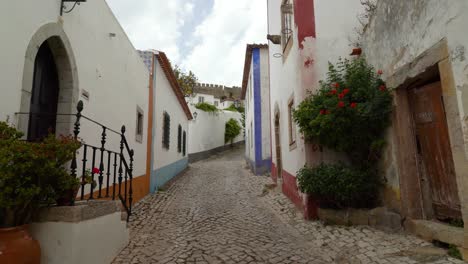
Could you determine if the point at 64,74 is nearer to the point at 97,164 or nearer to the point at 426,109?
the point at 97,164

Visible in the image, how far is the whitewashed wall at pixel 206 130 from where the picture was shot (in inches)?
865

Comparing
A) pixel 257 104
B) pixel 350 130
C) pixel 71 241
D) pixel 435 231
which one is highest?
pixel 257 104

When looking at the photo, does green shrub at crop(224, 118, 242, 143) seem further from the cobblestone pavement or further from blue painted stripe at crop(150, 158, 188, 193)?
the cobblestone pavement

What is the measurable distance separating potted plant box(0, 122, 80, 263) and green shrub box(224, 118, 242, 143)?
2518 cm

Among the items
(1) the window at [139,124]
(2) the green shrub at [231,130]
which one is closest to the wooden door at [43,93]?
(1) the window at [139,124]

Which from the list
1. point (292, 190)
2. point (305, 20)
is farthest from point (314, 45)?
point (292, 190)

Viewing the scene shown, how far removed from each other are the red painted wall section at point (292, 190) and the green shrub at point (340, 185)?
0.92 meters

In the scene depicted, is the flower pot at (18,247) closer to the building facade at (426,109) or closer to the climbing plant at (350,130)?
the climbing plant at (350,130)

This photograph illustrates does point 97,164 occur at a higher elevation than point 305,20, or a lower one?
lower

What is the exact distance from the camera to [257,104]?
13500 millimetres

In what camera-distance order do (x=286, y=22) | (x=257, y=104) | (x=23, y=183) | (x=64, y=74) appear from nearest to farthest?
(x=23, y=183) < (x=64, y=74) < (x=286, y=22) < (x=257, y=104)

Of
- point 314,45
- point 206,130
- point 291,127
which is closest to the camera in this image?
point 314,45

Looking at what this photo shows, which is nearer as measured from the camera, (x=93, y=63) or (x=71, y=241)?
(x=71, y=241)

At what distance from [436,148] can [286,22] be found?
5.05 meters
